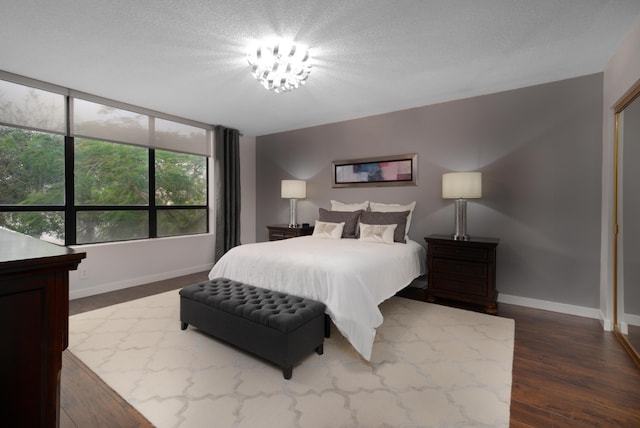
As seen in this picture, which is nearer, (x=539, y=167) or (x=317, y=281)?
(x=317, y=281)

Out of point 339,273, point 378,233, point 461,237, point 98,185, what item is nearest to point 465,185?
point 461,237

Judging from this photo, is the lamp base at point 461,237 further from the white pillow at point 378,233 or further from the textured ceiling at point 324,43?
the textured ceiling at point 324,43

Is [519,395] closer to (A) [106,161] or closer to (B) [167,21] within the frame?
(B) [167,21]

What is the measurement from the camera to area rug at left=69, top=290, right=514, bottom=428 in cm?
166

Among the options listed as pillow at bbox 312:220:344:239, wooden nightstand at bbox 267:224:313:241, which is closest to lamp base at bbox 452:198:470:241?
pillow at bbox 312:220:344:239

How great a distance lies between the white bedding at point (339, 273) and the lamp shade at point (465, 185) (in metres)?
0.82

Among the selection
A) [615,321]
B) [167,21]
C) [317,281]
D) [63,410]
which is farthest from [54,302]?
[615,321]

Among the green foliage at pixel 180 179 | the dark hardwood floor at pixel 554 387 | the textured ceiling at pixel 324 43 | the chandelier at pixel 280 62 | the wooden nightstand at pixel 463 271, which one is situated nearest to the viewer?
the dark hardwood floor at pixel 554 387

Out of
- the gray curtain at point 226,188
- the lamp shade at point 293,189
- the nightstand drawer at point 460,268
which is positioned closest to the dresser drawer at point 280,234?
the lamp shade at point 293,189

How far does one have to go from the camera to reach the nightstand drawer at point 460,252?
3240 millimetres

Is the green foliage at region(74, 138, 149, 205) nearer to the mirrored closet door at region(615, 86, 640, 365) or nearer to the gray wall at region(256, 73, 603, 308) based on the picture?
the gray wall at region(256, 73, 603, 308)

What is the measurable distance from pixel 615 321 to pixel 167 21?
4.51 m

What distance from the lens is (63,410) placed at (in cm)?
169

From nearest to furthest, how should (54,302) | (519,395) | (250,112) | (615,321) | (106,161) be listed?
(54,302) < (519,395) < (615,321) < (106,161) < (250,112)
